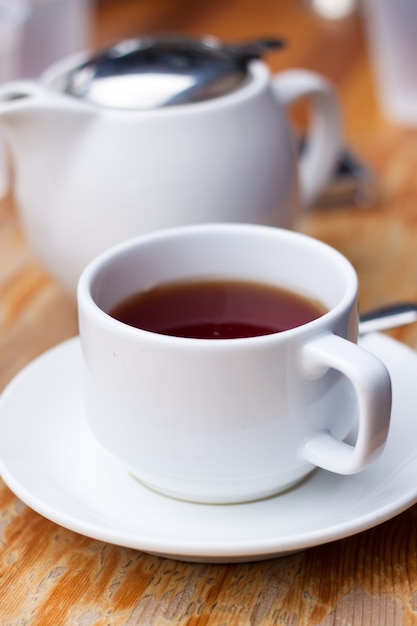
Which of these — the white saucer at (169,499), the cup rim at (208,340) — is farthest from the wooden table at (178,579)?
the cup rim at (208,340)

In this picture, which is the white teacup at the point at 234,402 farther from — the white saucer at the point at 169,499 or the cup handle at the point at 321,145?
the cup handle at the point at 321,145

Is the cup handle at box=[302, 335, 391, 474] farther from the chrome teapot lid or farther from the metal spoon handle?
the chrome teapot lid

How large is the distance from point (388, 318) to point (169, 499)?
21 cm

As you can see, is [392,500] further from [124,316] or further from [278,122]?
[278,122]

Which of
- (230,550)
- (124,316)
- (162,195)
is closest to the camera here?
(230,550)

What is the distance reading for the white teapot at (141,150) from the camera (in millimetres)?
628

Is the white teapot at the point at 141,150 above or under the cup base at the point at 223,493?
above

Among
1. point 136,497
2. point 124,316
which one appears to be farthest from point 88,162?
point 136,497

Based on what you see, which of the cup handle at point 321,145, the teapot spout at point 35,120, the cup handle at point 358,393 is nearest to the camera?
the cup handle at point 358,393

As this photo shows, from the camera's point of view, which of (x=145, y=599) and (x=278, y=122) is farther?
(x=278, y=122)

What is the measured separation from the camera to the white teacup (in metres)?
0.40

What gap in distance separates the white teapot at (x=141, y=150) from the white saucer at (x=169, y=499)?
0.54 feet

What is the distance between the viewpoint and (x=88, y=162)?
638 millimetres

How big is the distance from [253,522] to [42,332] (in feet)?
1.05
